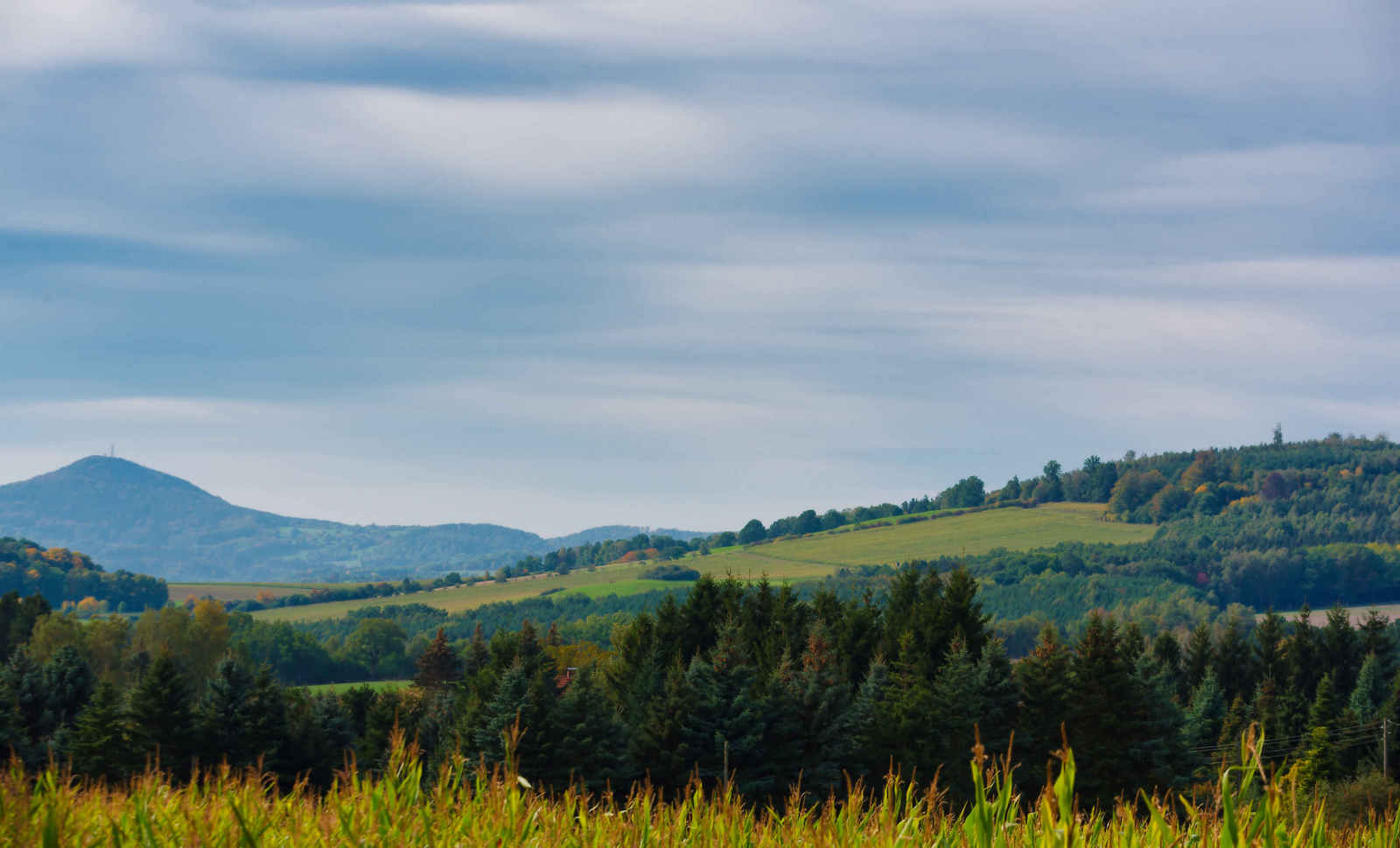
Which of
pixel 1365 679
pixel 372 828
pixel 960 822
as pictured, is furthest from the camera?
pixel 1365 679

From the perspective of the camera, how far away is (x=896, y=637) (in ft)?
212

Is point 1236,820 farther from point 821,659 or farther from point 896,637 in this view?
point 896,637

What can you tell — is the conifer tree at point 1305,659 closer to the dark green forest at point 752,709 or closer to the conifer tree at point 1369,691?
the conifer tree at point 1369,691

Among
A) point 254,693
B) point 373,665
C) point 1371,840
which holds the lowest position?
point 373,665

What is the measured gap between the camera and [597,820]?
6.53 meters

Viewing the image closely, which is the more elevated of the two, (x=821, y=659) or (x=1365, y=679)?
(x=821, y=659)

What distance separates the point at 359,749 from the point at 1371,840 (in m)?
68.0

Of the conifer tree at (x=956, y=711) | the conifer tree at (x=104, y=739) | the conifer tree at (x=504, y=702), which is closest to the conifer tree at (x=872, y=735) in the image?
the conifer tree at (x=956, y=711)

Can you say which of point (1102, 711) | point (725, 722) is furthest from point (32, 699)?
point (1102, 711)

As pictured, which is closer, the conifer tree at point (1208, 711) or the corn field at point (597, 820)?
the corn field at point (597, 820)

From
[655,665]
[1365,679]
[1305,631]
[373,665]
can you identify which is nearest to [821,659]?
[655,665]

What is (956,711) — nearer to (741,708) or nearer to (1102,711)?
(1102,711)

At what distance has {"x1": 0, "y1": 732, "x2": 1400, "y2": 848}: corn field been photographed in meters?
5.55

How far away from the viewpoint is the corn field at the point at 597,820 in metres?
5.55
